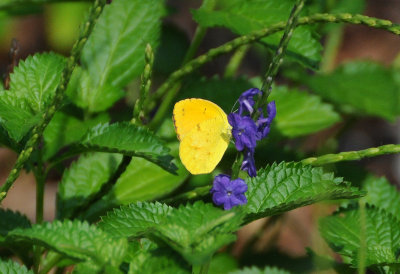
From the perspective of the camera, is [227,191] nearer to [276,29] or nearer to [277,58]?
[277,58]

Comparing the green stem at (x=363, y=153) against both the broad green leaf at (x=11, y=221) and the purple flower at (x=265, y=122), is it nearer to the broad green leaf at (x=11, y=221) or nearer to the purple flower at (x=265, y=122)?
the purple flower at (x=265, y=122)

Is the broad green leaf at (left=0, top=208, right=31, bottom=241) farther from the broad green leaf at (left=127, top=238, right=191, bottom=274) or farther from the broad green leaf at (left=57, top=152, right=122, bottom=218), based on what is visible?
the broad green leaf at (left=127, top=238, right=191, bottom=274)

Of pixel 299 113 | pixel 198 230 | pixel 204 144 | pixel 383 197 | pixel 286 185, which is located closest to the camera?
pixel 198 230

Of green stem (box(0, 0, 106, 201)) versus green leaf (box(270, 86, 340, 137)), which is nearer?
green stem (box(0, 0, 106, 201))

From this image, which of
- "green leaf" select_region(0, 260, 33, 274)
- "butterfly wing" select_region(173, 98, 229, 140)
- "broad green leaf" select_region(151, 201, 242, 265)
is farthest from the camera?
"butterfly wing" select_region(173, 98, 229, 140)

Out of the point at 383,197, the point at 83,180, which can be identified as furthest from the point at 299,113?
the point at 83,180

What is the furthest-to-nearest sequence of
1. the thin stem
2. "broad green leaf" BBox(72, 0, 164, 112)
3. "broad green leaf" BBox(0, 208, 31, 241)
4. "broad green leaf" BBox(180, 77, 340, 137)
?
"broad green leaf" BBox(180, 77, 340, 137), "broad green leaf" BBox(72, 0, 164, 112), "broad green leaf" BBox(0, 208, 31, 241), the thin stem

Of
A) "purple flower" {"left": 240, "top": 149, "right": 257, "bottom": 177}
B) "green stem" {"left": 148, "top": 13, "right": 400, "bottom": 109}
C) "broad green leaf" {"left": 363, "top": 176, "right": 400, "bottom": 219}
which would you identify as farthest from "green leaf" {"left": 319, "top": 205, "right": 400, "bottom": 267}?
"green stem" {"left": 148, "top": 13, "right": 400, "bottom": 109}
